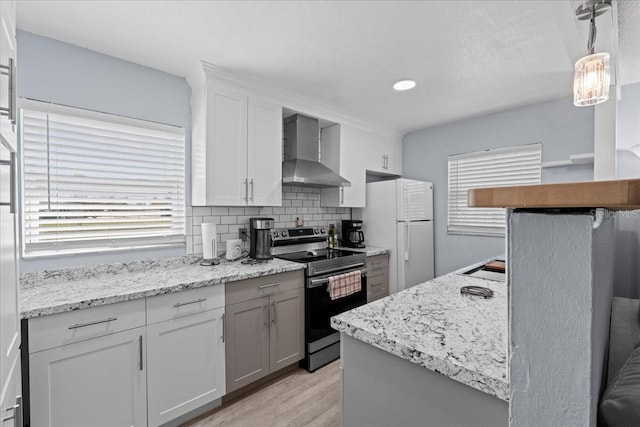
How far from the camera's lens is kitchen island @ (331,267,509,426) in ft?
Result: 2.44

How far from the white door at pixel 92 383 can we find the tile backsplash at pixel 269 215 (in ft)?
3.11

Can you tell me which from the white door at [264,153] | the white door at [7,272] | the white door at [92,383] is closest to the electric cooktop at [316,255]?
the white door at [264,153]

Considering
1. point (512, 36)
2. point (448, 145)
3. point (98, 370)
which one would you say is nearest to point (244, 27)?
point (512, 36)

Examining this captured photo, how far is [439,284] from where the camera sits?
1573 millimetres

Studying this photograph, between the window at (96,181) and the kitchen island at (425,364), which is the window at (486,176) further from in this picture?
the window at (96,181)

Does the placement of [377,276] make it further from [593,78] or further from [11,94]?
[11,94]

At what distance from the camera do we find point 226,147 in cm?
240

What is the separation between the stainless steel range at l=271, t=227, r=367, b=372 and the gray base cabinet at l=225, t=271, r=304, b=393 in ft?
0.24

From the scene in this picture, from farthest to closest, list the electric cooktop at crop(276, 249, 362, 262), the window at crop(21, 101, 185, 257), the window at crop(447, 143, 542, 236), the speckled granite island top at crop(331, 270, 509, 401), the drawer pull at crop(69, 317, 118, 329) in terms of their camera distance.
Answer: the window at crop(447, 143, 542, 236) < the electric cooktop at crop(276, 249, 362, 262) < the window at crop(21, 101, 185, 257) < the drawer pull at crop(69, 317, 118, 329) < the speckled granite island top at crop(331, 270, 509, 401)

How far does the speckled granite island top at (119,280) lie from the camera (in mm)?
1489

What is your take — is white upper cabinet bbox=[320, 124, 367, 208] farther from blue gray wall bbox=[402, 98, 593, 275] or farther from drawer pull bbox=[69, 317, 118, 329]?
drawer pull bbox=[69, 317, 118, 329]

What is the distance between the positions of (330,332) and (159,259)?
1544 millimetres

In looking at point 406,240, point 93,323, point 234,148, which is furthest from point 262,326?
point 406,240

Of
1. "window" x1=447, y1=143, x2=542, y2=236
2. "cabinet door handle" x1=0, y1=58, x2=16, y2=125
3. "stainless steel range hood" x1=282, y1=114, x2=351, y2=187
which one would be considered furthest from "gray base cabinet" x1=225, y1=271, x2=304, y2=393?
"window" x1=447, y1=143, x2=542, y2=236
